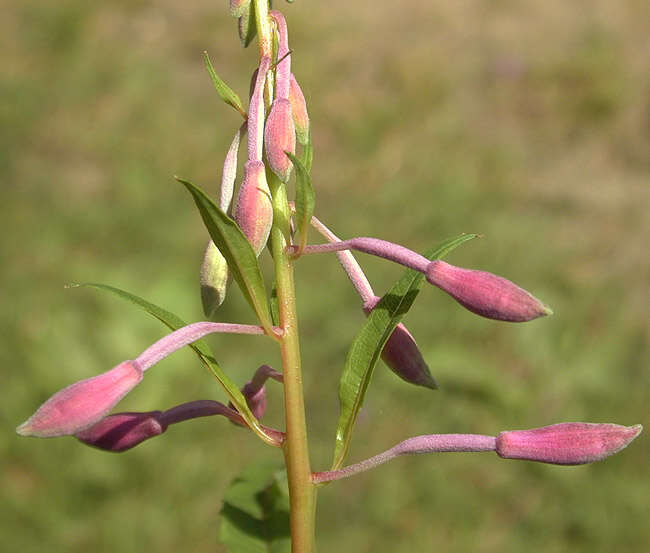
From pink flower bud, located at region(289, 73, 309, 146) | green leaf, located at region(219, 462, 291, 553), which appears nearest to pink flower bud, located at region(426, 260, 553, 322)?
pink flower bud, located at region(289, 73, 309, 146)

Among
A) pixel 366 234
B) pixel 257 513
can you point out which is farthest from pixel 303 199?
pixel 366 234

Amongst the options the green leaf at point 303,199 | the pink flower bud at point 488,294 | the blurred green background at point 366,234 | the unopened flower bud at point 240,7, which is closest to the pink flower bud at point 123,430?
the green leaf at point 303,199

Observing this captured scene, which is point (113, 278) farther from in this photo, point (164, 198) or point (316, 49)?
point (316, 49)

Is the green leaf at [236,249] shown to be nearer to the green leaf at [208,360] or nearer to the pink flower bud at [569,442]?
the green leaf at [208,360]

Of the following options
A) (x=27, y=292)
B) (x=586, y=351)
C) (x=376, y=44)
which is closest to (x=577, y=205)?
(x=586, y=351)

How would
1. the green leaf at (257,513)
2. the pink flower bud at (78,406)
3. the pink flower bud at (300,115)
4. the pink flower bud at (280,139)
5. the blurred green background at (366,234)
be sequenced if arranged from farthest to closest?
the blurred green background at (366,234), the green leaf at (257,513), the pink flower bud at (300,115), the pink flower bud at (280,139), the pink flower bud at (78,406)

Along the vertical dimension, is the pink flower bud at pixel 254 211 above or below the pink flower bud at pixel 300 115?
below

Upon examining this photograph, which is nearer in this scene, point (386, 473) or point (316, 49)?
point (386, 473)

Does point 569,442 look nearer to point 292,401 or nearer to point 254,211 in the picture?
point 292,401
